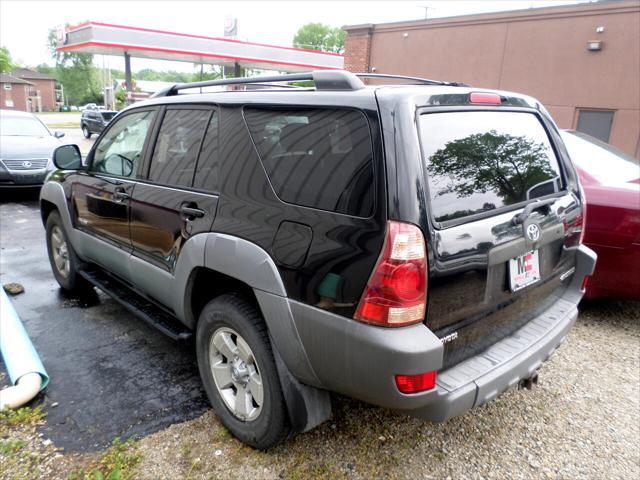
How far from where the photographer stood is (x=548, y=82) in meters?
12.6

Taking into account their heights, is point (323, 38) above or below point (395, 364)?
above

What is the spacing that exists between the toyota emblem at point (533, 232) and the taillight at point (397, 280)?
2.48 feet

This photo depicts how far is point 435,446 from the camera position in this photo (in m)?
2.69

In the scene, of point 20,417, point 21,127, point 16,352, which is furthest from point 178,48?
point 20,417

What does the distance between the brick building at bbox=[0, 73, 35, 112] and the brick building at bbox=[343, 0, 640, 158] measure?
70.9 meters

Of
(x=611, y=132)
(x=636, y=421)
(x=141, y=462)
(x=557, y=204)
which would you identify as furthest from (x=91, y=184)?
(x=611, y=132)

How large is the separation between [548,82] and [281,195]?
493 inches

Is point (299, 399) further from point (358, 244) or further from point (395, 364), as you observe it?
point (358, 244)

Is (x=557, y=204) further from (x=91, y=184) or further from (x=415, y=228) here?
(x=91, y=184)

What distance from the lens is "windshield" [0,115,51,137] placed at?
9.80 meters

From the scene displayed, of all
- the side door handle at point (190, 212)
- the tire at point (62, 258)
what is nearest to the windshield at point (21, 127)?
the tire at point (62, 258)

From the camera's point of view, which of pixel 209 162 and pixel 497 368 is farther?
pixel 209 162

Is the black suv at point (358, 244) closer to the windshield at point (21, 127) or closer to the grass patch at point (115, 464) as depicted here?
the grass patch at point (115, 464)

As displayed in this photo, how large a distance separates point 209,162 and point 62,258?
2.69 metres
